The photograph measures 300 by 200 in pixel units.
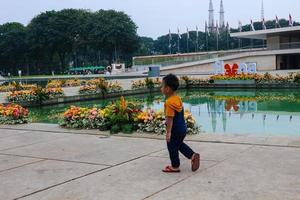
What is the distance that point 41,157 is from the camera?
7.79m

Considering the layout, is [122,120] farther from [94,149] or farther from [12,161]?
[12,161]

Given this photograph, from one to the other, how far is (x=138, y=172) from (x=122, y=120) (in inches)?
154

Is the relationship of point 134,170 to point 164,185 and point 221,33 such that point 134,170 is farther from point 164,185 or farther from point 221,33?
point 221,33

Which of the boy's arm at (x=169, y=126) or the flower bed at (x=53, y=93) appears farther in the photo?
the flower bed at (x=53, y=93)

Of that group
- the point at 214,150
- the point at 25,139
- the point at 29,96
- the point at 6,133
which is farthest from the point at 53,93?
the point at 214,150

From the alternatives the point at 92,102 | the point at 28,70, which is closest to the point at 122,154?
the point at 92,102

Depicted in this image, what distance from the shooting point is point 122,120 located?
33.6ft

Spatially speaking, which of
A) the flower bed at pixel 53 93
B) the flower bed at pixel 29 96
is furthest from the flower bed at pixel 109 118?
the flower bed at pixel 53 93

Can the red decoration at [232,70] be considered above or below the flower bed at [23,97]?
above

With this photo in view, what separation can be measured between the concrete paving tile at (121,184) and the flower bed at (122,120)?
9.58 ft

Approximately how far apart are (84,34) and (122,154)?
76.9 metres

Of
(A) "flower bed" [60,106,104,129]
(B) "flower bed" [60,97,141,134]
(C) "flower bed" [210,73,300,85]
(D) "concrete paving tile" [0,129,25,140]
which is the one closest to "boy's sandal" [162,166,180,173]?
(B) "flower bed" [60,97,141,134]

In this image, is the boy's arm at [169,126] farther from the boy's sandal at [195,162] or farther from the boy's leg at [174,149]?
the boy's sandal at [195,162]

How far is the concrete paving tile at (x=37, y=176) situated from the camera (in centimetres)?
573
